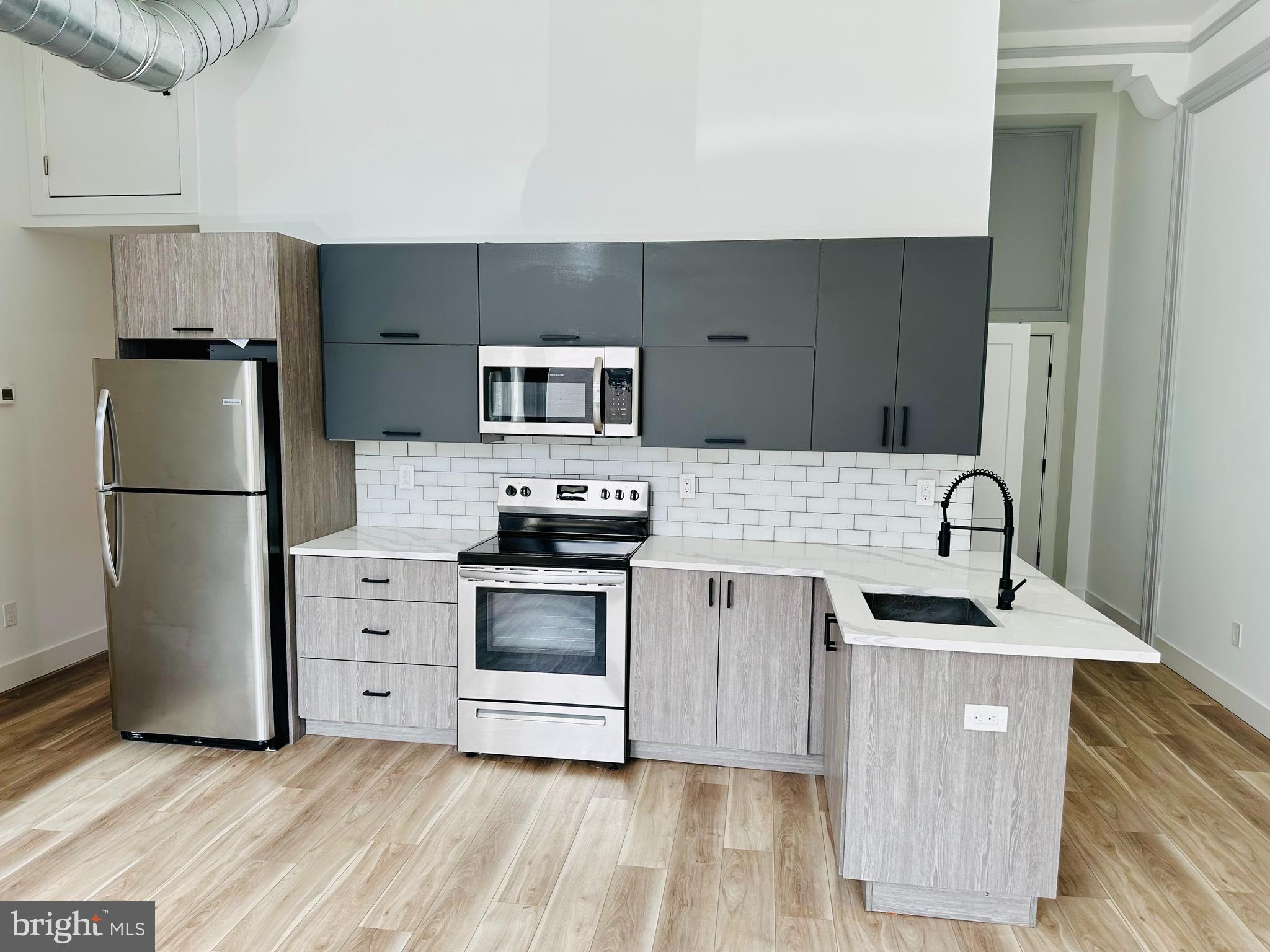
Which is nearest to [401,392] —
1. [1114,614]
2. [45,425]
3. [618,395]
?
[618,395]

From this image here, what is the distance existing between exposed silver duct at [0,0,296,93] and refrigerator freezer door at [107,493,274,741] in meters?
1.64

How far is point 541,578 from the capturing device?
323 centimetres

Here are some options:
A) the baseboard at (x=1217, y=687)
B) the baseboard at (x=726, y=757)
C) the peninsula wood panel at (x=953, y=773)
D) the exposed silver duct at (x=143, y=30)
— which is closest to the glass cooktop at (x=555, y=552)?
the baseboard at (x=726, y=757)

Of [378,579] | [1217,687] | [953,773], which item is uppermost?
[378,579]

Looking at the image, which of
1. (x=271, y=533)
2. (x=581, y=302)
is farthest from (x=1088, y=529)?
(x=271, y=533)

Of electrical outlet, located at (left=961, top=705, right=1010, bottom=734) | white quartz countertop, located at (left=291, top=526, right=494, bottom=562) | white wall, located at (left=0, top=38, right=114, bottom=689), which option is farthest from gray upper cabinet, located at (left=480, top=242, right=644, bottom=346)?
white wall, located at (left=0, top=38, right=114, bottom=689)

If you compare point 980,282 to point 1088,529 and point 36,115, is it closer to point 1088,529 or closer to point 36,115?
point 1088,529

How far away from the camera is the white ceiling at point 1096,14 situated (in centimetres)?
406

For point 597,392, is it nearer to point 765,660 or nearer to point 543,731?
point 765,660

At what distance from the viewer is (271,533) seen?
11.0ft

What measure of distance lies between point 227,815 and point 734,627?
6.37 ft

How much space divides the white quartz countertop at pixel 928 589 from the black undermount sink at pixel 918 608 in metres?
0.03

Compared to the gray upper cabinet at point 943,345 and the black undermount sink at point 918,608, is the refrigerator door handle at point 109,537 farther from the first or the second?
the gray upper cabinet at point 943,345

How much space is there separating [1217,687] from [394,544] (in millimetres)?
3992
